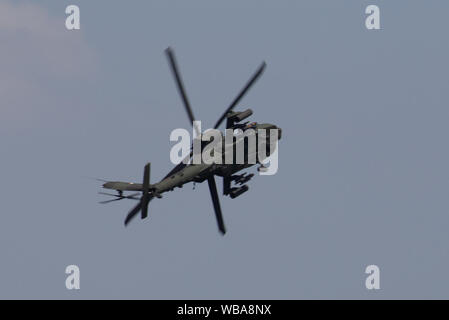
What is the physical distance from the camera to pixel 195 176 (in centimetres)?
11750

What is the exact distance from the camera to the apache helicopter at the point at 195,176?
378 ft

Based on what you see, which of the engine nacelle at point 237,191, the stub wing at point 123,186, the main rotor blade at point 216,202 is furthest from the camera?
the engine nacelle at point 237,191

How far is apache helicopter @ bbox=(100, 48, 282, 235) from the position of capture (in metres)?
115

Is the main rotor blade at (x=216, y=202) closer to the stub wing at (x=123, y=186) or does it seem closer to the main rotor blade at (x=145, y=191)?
the stub wing at (x=123, y=186)

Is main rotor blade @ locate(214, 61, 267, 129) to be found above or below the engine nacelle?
above

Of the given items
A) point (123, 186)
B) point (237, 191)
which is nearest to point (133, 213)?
point (123, 186)

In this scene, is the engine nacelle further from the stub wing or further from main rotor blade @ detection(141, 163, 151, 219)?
main rotor blade @ detection(141, 163, 151, 219)

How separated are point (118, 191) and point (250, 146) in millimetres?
11084

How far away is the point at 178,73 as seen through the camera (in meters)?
119

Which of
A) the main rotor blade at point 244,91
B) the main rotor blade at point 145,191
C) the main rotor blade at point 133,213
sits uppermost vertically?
the main rotor blade at point 244,91
